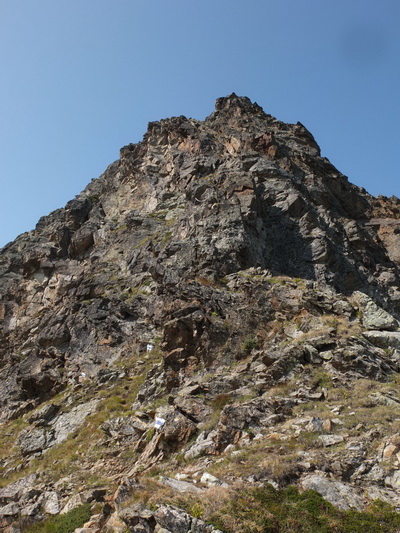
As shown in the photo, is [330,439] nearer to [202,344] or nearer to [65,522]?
[65,522]

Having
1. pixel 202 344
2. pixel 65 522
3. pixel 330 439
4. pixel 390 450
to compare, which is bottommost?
pixel 390 450

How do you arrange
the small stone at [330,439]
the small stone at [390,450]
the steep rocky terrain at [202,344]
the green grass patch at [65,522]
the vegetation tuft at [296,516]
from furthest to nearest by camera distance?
the green grass patch at [65,522], the small stone at [330,439], the steep rocky terrain at [202,344], the small stone at [390,450], the vegetation tuft at [296,516]

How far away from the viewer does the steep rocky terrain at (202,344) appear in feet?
35.7

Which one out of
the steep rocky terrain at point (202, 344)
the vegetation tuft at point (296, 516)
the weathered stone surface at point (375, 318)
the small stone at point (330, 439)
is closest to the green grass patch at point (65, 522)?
the steep rocky terrain at point (202, 344)

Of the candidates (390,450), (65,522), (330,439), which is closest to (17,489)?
(65,522)

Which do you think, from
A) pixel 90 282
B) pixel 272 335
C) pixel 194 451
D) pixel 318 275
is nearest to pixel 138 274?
pixel 90 282

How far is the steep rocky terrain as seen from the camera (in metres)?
10.9

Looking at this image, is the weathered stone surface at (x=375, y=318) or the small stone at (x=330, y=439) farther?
the weathered stone surface at (x=375, y=318)

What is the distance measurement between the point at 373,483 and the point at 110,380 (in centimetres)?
1753

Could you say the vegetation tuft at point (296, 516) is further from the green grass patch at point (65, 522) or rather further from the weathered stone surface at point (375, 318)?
the weathered stone surface at point (375, 318)

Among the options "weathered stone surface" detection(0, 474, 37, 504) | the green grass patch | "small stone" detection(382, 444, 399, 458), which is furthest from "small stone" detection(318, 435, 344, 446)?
"weathered stone surface" detection(0, 474, 37, 504)

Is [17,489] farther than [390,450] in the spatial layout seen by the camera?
Yes

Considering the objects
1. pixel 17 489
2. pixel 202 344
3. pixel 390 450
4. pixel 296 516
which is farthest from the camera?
pixel 202 344

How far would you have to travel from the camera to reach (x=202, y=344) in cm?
2067
